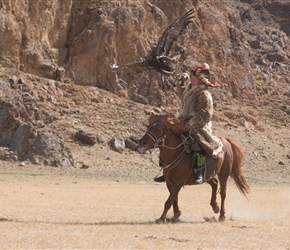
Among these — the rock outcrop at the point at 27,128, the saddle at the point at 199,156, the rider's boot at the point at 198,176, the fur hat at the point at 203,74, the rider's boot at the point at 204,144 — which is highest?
the fur hat at the point at 203,74

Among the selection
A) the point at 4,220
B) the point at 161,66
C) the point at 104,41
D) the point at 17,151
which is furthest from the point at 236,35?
the point at 4,220

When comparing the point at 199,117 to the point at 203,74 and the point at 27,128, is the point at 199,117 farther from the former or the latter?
the point at 27,128

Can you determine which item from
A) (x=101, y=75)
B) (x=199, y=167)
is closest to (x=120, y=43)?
(x=101, y=75)

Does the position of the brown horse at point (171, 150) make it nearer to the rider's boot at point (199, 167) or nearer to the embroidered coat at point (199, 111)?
the rider's boot at point (199, 167)

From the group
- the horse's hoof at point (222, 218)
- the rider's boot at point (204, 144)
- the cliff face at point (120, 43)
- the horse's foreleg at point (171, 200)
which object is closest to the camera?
the horse's foreleg at point (171, 200)

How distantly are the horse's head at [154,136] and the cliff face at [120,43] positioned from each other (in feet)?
95.1

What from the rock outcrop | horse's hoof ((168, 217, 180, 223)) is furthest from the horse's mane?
the rock outcrop

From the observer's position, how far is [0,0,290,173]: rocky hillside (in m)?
35.3

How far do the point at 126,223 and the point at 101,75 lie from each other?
33483mm

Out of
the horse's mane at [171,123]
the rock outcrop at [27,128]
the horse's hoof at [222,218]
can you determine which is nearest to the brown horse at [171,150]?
the horse's mane at [171,123]

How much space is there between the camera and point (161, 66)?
630 inches

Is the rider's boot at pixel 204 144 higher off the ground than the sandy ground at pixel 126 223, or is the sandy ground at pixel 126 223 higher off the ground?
the rider's boot at pixel 204 144

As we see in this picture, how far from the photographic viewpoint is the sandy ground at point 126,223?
10117 mm

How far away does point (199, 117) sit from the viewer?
527 inches
